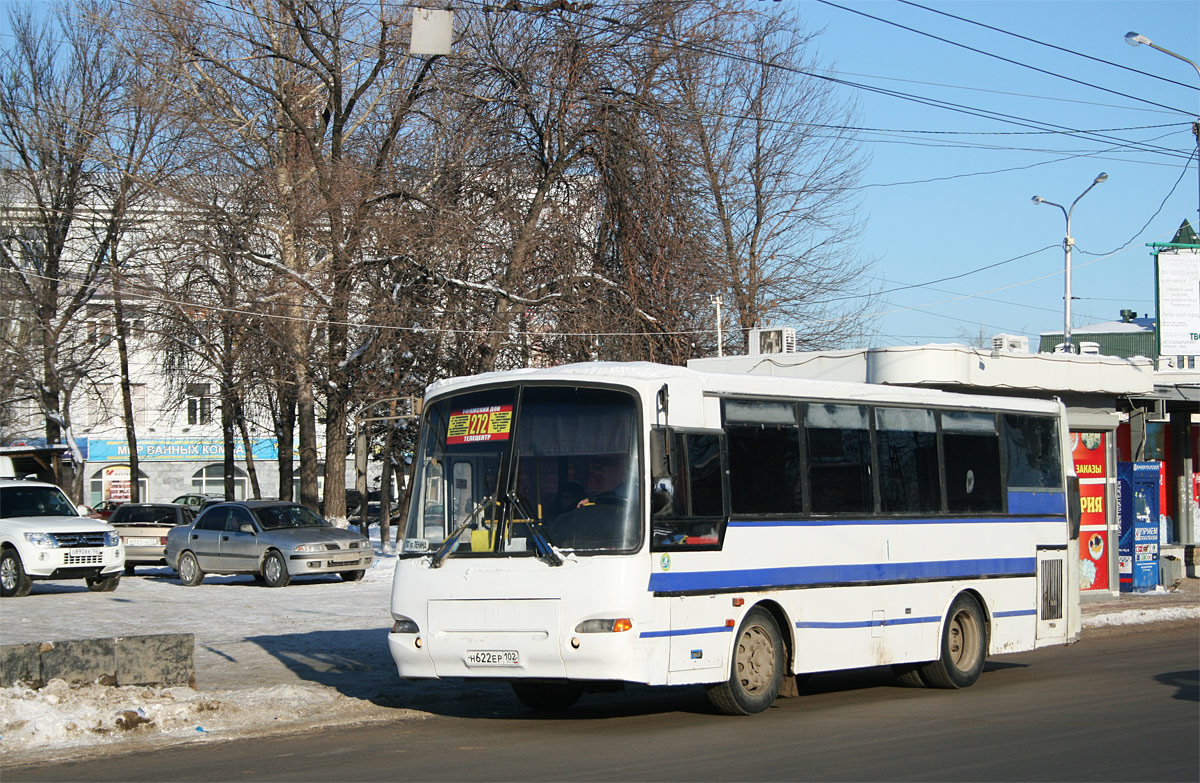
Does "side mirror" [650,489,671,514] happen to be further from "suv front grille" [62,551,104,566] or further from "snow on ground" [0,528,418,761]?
"suv front grille" [62,551,104,566]

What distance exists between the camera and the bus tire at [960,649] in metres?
13.2

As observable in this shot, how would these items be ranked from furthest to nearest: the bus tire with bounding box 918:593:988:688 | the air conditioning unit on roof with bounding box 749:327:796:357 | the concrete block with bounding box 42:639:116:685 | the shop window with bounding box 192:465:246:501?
the shop window with bounding box 192:465:246:501 < the air conditioning unit on roof with bounding box 749:327:796:357 < the bus tire with bounding box 918:593:988:688 < the concrete block with bounding box 42:639:116:685

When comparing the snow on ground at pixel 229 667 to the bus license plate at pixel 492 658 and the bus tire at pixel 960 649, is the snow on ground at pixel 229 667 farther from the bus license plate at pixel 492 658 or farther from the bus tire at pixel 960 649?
the bus tire at pixel 960 649

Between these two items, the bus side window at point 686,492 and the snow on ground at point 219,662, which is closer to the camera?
the bus side window at point 686,492

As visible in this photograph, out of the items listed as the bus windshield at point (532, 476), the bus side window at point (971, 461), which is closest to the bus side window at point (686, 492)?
the bus windshield at point (532, 476)

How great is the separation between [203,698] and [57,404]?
113 ft

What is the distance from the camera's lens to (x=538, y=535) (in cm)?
1038

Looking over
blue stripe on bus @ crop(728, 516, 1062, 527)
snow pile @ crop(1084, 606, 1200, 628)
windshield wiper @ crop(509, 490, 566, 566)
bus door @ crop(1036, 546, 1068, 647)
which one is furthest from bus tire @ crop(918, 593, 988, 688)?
snow pile @ crop(1084, 606, 1200, 628)

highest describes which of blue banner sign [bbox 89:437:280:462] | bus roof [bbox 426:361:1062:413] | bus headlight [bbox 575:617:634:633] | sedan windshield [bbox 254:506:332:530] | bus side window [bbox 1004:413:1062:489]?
blue banner sign [bbox 89:437:280:462]

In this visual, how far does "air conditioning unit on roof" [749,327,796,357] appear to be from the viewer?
23297 millimetres

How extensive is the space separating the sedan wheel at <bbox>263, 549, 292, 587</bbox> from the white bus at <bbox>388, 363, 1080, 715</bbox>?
15.8 m

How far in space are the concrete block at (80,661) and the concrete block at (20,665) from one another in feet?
0.18

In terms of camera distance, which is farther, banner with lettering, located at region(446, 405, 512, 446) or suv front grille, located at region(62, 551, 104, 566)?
suv front grille, located at region(62, 551, 104, 566)

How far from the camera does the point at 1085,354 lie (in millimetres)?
24375
